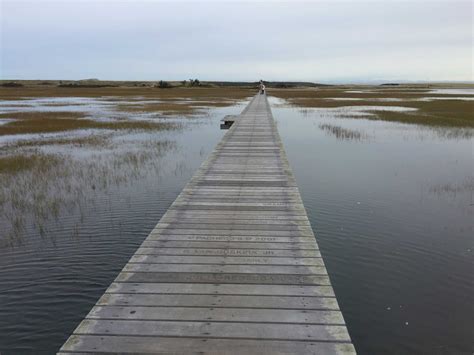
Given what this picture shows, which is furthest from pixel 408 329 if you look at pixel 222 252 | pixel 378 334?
pixel 222 252

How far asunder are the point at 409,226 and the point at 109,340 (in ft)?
24.5

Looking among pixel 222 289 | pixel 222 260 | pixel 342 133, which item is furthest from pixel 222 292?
pixel 342 133

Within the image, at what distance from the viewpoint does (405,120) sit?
27.5m

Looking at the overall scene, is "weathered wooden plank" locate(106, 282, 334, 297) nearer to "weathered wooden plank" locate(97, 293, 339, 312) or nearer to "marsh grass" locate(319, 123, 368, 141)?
"weathered wooden plank" locate(97, 293, 339, 312)

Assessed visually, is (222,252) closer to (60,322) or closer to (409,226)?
(60,322)

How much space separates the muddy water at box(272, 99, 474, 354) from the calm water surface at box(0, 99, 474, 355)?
23 millimetres

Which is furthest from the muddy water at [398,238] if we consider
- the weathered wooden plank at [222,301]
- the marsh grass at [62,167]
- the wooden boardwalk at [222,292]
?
the marsh grass at [62,167]

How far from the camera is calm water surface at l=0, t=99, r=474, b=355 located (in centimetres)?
537

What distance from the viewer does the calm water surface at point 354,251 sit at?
5.37 m

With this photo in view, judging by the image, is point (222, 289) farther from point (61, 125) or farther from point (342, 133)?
point (61, 125)

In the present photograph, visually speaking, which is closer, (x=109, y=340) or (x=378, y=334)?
(x=109, y=340)

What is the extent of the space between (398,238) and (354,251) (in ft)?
4.00

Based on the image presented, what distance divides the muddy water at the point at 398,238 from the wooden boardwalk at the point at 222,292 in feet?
5.15

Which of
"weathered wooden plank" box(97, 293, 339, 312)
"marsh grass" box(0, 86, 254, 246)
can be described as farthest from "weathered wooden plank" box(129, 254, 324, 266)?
"marsh grass" box(0, 86, 254, 246)
